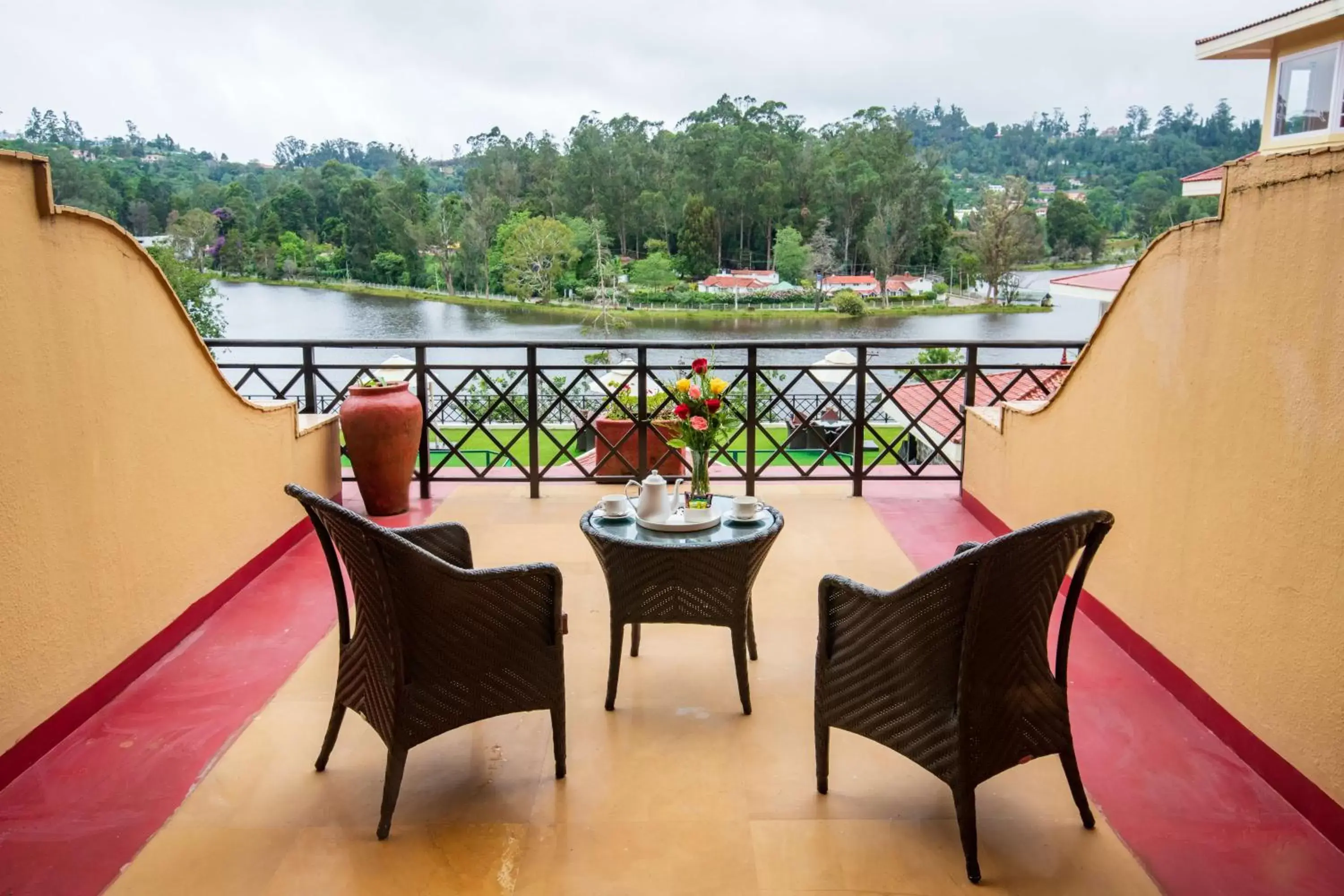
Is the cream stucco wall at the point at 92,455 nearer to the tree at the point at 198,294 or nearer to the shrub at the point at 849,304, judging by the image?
the tree at the point at 198,294

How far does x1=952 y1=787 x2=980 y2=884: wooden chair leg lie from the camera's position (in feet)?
6.01

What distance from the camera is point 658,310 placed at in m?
Result: 14.1

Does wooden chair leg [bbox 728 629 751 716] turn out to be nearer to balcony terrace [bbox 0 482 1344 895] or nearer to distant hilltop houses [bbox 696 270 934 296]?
balcony terrace [bbox 0 482 1344 895]

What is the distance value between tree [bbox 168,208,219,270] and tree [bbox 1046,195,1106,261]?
37.5 feet

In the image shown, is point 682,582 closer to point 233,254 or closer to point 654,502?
point 654,502

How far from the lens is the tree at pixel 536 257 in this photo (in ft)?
47.1

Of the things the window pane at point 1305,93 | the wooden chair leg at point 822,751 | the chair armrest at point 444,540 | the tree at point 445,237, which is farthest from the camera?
the tree at point 445,237

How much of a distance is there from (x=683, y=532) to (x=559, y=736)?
0.78 meters

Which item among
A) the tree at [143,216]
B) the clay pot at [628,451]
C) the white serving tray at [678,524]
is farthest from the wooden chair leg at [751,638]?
the tree at [143,216]

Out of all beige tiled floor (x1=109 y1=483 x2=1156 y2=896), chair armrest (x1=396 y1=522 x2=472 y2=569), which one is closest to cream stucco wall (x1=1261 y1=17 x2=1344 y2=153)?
beige tiled floor (x1=109 y1=483 x2=1156 y2=896)

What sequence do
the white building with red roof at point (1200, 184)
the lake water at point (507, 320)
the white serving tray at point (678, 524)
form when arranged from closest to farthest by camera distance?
the white serving tray at point (678, 524), the white building with red roof at point (1200, 184), the lake water at point (507, 320)

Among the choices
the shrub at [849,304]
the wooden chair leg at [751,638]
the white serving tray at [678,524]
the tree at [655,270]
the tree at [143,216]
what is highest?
the tree at [143,216]

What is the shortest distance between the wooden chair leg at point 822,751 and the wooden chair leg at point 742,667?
1.45 ft

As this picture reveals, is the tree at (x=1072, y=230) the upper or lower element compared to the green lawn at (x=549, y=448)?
upper
